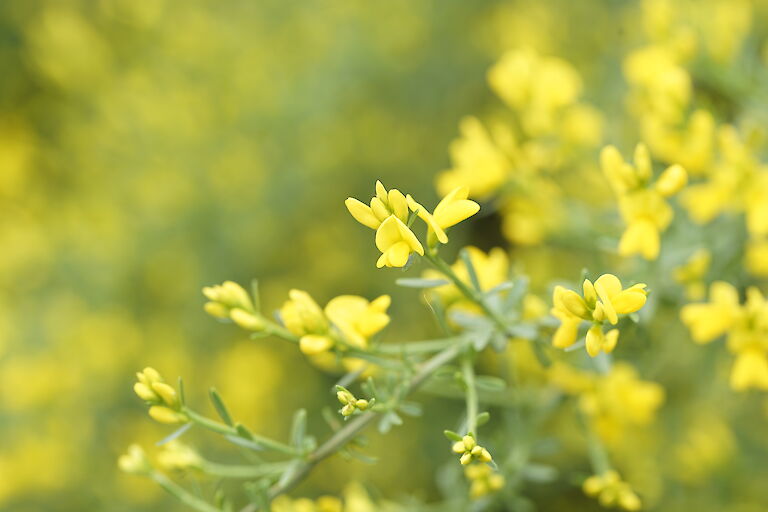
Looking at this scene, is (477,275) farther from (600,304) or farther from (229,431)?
(229,431)

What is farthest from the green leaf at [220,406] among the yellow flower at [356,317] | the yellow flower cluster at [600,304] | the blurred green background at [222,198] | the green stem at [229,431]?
the blurred green background at [222,198]

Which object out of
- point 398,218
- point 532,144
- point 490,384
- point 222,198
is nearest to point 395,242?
point 398,218

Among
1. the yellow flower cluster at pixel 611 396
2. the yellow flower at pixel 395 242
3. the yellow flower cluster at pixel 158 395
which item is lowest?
the yellow flower cluster at pixel 158 395

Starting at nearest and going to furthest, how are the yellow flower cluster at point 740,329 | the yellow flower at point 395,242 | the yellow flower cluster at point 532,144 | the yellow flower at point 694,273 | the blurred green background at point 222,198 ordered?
the yellow flower at point 395,242 → the yellow flower cluster at point 740,329 → the yellow flower at point 694,273 → the yellow flower cluster at point 532,144 → the blurred green background at point 222,198

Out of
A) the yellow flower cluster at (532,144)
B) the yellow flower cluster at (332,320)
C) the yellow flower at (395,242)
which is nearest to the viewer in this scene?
the yellow flower at (395,242)

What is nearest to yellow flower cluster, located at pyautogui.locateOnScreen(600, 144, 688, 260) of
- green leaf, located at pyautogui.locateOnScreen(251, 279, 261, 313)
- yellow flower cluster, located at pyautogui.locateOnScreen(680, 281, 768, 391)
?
yellow flower cluster, located at pyautogui.locateOnScreen(680, 281, 768, 391)

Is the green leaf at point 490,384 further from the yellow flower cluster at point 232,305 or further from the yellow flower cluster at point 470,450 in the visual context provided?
the yellow flower cluster at point 232,305
